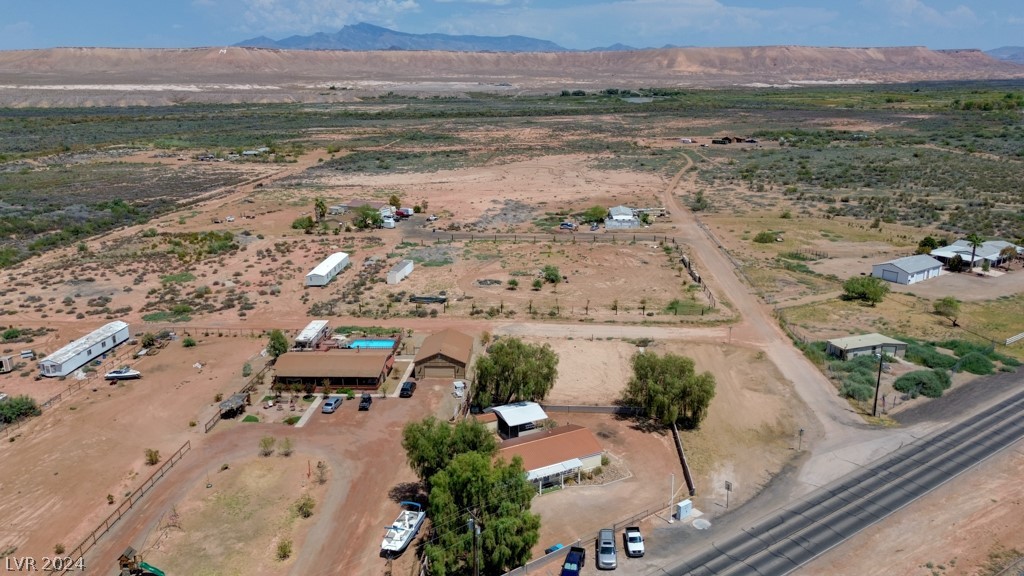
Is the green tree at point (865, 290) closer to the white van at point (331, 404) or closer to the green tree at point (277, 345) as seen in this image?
the white van at point (331, 404)

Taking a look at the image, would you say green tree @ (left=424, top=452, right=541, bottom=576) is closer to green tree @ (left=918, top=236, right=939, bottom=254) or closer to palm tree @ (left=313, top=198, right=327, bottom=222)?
green tree @ (left=918, top=236, right=939, bottom=254)

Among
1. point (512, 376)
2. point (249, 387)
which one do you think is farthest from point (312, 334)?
point (512, 376)

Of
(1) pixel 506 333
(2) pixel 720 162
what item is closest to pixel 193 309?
(1) pixel 506 333

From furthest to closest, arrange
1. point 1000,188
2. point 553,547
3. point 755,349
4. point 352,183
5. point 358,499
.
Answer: point 352,183, point 1000,188, point 755,349, point 358,499, point 553,547

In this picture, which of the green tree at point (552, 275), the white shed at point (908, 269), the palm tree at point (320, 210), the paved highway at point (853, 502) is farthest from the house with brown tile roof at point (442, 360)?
the palm tree at point (320, 210)

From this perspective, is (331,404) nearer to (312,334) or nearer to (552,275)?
(312,334)

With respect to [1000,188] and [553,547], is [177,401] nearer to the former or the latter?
[553,547]
